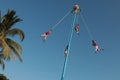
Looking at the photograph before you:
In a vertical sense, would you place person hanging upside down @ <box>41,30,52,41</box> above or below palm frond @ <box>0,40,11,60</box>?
below

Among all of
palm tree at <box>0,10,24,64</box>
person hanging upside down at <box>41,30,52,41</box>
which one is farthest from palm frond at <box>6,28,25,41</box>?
person hanging upside down at <box>41,30,52,41</box>

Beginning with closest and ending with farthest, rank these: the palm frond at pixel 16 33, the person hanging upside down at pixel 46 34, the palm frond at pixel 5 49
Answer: the person hanging upside down at pixel 46 34
the palm frond at pixel 5 49
the palm frond at pixel 16 33

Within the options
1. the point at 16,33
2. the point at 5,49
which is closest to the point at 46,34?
the point at 5,49

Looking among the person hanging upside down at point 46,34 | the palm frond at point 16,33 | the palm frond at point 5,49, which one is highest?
the palm frond at point 16,33

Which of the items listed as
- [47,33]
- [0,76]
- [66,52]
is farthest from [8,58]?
[66,52]

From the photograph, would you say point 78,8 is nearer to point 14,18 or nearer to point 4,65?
point 14,18

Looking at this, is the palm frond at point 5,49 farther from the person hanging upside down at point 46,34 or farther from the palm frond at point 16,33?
the person hanging upside down at point 46,34

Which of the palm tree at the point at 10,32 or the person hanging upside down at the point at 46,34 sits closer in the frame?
the person hanging upside down at the point at 46,34

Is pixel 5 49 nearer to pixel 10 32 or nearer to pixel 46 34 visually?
pixel 10 32

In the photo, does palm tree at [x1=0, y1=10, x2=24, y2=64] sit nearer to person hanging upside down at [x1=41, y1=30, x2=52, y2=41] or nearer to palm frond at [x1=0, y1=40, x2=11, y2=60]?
palm frond at [x1=0, y1=40, x2=11, y2=60]

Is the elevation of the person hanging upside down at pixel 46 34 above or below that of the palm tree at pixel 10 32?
below

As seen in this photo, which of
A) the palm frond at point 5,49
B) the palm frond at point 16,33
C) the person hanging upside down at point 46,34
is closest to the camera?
the person hanging upside down at point 46,34

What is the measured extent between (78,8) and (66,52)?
9.61 feet

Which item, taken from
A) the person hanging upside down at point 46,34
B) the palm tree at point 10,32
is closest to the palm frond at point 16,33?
the palm tree at point 10,32
